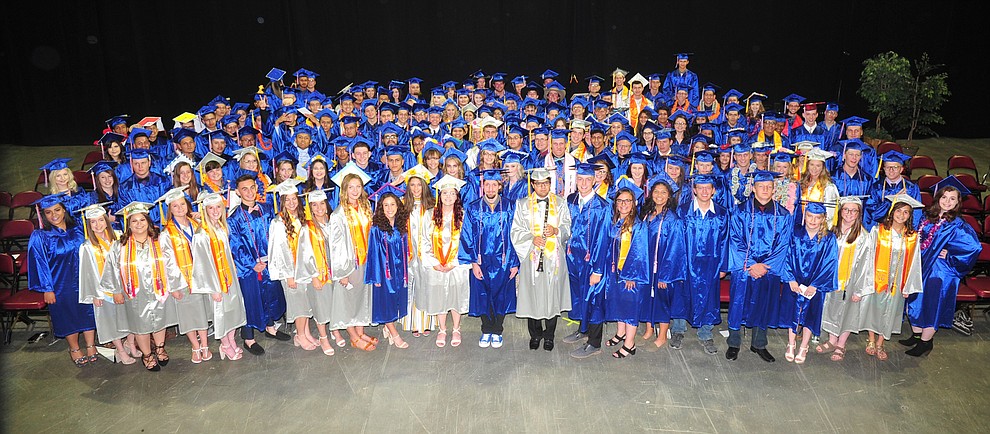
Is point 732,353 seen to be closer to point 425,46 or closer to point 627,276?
point 627,276

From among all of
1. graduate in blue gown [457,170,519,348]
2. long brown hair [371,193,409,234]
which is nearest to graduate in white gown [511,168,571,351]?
graduate in blue gown [457,170,519,348]

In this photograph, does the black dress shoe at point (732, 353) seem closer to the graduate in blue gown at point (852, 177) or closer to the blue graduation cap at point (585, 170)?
the blue graduation cap at point (585, 170)

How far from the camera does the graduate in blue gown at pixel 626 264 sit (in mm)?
5383

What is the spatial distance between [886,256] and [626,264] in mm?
2241

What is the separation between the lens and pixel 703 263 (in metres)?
5.52

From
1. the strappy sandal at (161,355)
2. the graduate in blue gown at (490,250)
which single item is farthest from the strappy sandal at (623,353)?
the strappy sandal at (161,355)

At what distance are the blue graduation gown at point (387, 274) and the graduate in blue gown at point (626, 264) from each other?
1.88 meters

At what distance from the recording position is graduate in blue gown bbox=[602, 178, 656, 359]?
5.38m

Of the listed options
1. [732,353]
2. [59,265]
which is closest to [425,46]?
[59,265]

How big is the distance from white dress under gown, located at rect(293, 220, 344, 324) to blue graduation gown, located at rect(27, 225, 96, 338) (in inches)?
75.0

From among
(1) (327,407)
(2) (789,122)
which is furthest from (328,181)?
(2) (789,122)

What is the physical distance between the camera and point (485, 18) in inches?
600

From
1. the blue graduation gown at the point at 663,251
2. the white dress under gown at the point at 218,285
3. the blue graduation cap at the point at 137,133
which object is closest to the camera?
the white dress under gown at the point at 218,285

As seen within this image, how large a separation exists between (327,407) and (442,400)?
92 cm
